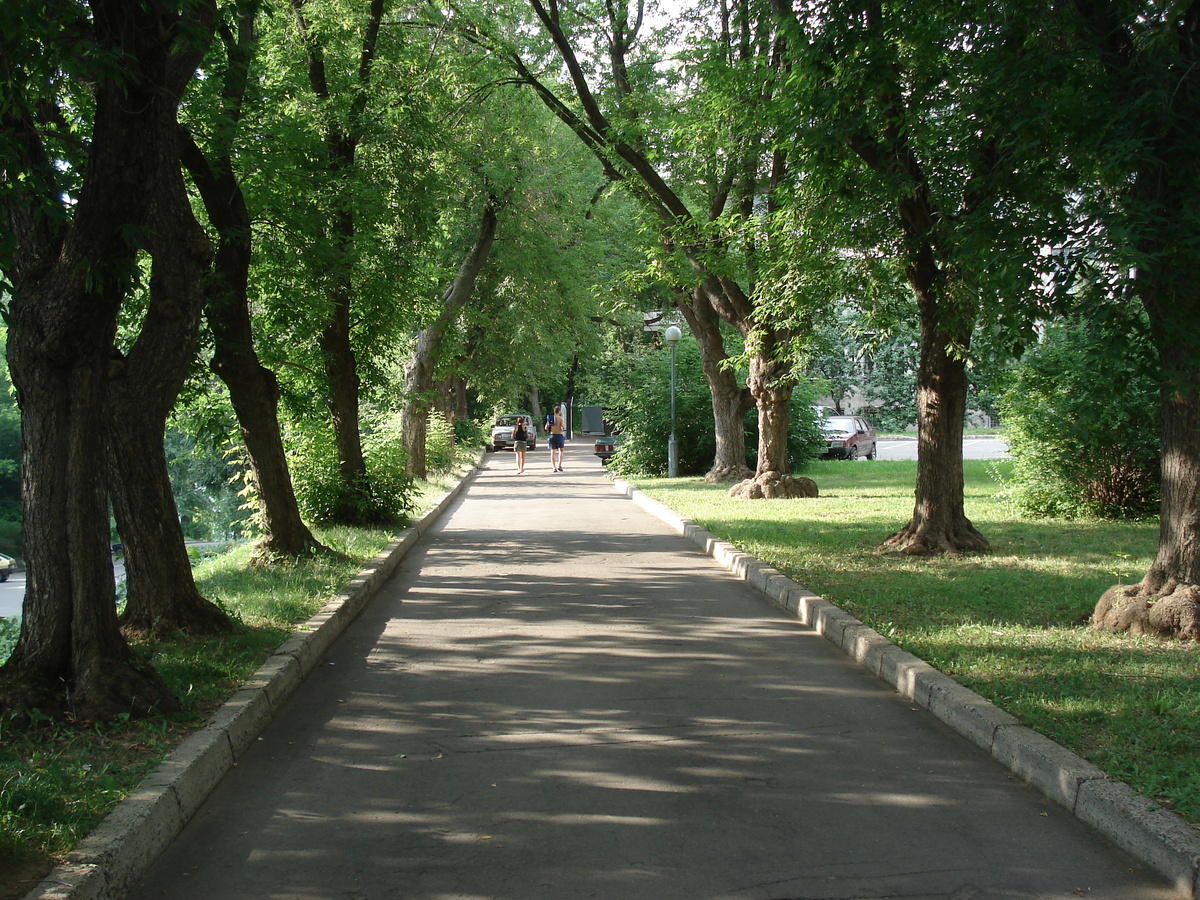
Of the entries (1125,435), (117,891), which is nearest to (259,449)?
A: (117,891)

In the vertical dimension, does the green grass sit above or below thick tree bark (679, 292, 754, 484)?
below

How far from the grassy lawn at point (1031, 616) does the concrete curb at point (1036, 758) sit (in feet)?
0.38

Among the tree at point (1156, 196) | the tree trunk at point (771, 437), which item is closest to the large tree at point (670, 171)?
the tree trunk at point (771, 437)

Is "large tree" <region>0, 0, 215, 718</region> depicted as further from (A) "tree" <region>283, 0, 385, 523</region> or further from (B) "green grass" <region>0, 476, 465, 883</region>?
(A) "tree" <region>283, 0, 385, 523</region>

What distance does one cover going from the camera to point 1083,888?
3.72 m

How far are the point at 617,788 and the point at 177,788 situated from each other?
196cm

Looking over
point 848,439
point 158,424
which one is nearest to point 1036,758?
point 158,424

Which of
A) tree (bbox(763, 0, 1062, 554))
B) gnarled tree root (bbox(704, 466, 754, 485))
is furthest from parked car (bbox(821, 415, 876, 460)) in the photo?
tree (bbox(763, 0, 1062, 554))

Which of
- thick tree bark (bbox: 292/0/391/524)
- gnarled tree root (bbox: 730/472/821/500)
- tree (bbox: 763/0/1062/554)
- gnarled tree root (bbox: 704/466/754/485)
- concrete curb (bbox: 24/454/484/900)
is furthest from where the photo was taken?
gnarled tree root (bbox: 704/466/754/485)

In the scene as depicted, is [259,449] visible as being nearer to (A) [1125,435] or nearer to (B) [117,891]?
(B) [117,891]

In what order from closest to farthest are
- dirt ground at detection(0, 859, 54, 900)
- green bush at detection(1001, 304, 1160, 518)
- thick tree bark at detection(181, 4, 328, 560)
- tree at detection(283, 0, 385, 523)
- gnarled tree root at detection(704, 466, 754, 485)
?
dirt ground at detection(0, 859, 54, 900), thick tree bark at detection(181, 4, 328, 560), tree at detection(283, 0, 385, 523), green bush at detection(1001, 304, 1160, 518), gnarled tree root at detection(704, 466, 754, 485)

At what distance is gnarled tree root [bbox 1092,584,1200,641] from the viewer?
6832 mm

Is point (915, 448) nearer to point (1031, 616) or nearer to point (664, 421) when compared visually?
point (664, 421)

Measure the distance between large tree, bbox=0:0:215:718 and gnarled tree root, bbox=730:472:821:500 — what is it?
1415 centimetres
